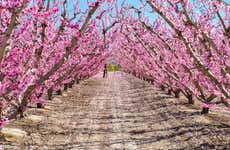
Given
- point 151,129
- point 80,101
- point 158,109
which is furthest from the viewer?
point 80,101

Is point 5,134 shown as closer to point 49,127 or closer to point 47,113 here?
point 49,127

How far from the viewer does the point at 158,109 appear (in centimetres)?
1927

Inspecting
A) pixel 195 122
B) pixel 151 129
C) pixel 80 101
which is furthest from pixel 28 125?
pixel 80 101

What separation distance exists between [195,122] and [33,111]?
7.30 m

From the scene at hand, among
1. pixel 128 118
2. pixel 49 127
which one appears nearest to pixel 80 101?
pixel 128 118

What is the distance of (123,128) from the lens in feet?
47.4

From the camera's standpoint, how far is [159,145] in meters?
11.8

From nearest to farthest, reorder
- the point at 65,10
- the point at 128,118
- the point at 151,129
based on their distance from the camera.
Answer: the point at 65,10
the point at 151,129
the point at 128,118

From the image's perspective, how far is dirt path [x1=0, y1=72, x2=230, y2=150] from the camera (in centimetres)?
1173

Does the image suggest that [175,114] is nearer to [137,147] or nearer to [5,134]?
[137,147]

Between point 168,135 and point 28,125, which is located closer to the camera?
point 168,135

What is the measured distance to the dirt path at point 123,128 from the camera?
462 inches

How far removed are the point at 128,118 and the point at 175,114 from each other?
83.2 inches

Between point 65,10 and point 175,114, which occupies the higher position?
point 65,10
